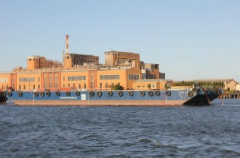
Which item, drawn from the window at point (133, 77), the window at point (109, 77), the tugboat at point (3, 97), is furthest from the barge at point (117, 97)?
the window at point (133, 77)

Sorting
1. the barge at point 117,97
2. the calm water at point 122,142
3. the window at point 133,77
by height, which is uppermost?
the window at point 133,77

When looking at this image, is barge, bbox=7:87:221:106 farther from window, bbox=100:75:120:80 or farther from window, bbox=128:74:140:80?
window, bbox=128:74:140:80

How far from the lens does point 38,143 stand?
26953 mm

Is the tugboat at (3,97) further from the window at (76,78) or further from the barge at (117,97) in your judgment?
the window at (76,78)

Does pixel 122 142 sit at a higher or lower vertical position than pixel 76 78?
lower

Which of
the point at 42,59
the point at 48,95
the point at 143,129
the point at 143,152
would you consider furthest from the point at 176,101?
the point at 42,59

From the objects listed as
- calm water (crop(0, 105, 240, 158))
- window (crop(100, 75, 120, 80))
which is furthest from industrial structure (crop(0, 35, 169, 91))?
calm water (crop(0, 105, 240, 158))

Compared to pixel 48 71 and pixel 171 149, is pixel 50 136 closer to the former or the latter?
pixel 171 149

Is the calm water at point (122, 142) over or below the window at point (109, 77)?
below

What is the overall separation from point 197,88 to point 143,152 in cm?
5047

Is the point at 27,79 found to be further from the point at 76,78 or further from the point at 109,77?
the point at 109,77

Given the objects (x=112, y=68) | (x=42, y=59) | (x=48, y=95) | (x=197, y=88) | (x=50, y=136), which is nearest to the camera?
(x=50, y=136)

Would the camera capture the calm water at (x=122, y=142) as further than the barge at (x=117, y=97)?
No

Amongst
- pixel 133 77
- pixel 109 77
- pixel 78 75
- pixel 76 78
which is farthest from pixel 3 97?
pixel 133 77
